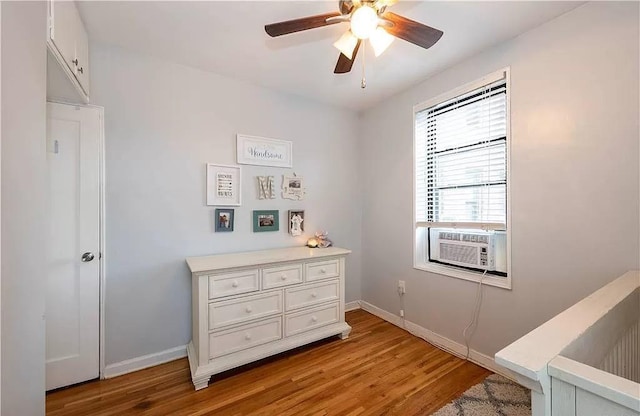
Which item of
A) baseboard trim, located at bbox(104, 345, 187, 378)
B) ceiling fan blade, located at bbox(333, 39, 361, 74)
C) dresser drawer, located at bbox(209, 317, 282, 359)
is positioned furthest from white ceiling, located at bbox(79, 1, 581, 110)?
baseboard trim, located at bbox(104, 345, 187, 378)

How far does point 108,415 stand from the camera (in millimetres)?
1596

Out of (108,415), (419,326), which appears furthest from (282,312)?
(419,326)

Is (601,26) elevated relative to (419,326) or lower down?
elevated

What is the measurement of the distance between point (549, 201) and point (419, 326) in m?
1.56

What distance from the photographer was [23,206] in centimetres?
92

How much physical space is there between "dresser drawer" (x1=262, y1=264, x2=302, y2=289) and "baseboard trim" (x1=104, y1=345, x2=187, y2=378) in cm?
96

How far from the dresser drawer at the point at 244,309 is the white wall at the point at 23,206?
917 millimetres

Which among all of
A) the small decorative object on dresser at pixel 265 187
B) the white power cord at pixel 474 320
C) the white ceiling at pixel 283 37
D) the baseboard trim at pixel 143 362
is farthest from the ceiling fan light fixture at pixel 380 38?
the baseboard trim at pixel 143 362

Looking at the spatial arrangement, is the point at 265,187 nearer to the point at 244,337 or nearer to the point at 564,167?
the point at 244,337

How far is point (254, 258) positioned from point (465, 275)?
5.89 ft

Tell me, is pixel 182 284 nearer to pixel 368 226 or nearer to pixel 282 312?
pixel 282 312

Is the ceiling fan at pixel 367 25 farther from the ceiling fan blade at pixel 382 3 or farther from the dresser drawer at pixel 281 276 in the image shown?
the dresser drawer at pixel 281 276

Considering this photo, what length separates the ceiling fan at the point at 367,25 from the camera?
1277 millimetres

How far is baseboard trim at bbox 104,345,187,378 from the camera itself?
1.96 m
